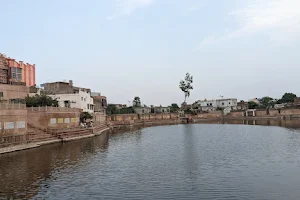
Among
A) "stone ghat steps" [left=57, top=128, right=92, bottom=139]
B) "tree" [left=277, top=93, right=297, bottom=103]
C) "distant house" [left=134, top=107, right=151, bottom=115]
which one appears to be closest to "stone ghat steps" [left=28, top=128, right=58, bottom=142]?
"stone ghat steps" [left=57, top=128, right=92, bottom=139]

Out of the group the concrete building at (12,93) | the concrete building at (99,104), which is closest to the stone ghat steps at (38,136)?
the concrete building at (12,93)

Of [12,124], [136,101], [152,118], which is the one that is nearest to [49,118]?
[12,124]

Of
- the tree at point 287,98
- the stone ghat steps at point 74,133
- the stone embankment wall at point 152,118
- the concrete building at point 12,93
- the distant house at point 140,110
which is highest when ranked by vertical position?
the tree at point 287,98

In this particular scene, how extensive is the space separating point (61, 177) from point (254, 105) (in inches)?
5257

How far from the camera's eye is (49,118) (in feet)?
147

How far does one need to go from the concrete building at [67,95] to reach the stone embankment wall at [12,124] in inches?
965

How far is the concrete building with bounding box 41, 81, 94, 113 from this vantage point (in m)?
61.9

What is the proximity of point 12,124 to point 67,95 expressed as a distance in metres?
27.9

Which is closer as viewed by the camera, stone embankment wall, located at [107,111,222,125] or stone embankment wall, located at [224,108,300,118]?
stone embankment wall, located at [107,111,222,125]

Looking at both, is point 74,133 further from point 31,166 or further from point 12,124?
point 31,166

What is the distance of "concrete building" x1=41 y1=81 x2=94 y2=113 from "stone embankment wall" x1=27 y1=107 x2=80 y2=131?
1102 centimetres

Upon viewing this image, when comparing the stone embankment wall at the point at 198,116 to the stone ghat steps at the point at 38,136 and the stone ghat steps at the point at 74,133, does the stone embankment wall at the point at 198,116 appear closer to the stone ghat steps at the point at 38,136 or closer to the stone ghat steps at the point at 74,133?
the stone ghat steps at the point at 74,133

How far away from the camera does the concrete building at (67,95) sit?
6194 centimetres

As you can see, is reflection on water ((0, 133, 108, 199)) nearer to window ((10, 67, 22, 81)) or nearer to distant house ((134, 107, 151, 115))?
window ((10, 67, 22, 81))
